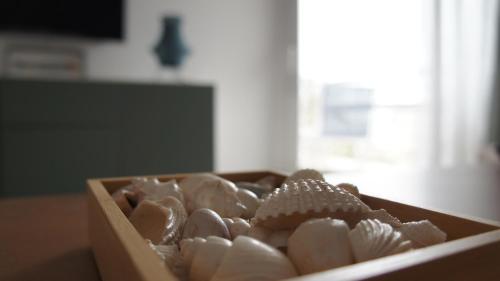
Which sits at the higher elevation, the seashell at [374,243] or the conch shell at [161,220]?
the seashell at [374,243]

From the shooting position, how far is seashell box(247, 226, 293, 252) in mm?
304

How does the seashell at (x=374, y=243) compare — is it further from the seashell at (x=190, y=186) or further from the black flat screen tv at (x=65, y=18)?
the black flat screen tv at (x=65, y=18)

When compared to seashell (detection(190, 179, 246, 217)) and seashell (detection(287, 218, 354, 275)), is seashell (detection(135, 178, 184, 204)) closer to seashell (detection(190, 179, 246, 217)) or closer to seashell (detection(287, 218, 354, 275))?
seashell (detection(190, 179, 246, 217))

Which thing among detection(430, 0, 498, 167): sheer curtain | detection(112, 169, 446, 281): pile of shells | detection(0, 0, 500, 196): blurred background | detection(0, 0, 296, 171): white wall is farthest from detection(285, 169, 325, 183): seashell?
detection(430, 0, 498, 167): sheer curtain

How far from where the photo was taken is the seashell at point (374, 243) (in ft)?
0.85

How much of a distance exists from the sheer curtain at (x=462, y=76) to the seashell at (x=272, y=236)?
3265 millimetres

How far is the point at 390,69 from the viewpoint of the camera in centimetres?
304

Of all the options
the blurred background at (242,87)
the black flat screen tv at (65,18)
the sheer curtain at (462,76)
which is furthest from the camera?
the sheer curtain at (462,76)

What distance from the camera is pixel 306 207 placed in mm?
310

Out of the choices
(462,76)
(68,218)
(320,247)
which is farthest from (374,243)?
(462,76)

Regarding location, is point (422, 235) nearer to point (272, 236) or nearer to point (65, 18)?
point (272, 236)

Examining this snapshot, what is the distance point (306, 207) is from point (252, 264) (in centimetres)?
9

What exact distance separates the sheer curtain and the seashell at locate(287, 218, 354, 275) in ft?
10.8

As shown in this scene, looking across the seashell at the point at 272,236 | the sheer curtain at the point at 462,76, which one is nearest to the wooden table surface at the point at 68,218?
the seashell at the point at 272,236
